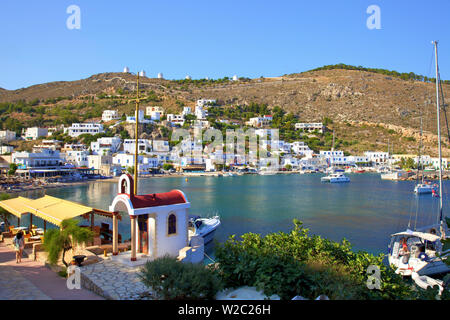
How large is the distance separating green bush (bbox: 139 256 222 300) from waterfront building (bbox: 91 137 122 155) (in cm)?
7516

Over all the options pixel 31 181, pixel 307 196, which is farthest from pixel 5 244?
pixel 31 181

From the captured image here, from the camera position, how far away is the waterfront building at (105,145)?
254 ft

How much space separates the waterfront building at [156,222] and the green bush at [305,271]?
2161 millimetres

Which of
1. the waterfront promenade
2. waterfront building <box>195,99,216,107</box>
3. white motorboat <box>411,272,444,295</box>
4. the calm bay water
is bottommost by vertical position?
the calm bay water

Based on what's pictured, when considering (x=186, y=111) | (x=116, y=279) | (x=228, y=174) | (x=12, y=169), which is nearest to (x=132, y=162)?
(x=228, y=174)

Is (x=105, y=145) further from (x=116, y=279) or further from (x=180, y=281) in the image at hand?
(x=180, y=281)

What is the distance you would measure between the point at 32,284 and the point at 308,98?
132 meters

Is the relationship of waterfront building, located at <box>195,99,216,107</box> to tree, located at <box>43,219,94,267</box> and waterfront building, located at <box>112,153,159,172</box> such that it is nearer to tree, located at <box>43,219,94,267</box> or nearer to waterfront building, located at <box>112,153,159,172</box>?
waterfront building, located at <box>112,153,159,172</box>

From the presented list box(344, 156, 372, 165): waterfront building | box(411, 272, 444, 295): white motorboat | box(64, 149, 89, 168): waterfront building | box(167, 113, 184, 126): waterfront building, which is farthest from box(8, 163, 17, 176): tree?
box(344, 156, 372, 165): waterfront building

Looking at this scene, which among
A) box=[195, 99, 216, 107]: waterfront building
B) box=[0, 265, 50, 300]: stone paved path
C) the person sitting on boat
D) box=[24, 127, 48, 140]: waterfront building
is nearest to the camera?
box=[0, 265, 50, 300]: stone paved path

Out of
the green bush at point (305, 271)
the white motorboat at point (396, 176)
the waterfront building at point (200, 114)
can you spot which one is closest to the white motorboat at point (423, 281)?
the green bush at point (305, 271)

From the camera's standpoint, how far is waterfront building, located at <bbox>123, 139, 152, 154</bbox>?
Answer: 80.4 meters

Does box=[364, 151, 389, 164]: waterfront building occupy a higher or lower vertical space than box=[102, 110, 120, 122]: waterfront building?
lower

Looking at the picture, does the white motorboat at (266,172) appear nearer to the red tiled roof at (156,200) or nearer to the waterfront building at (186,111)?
the waterfront building at (186,111)
